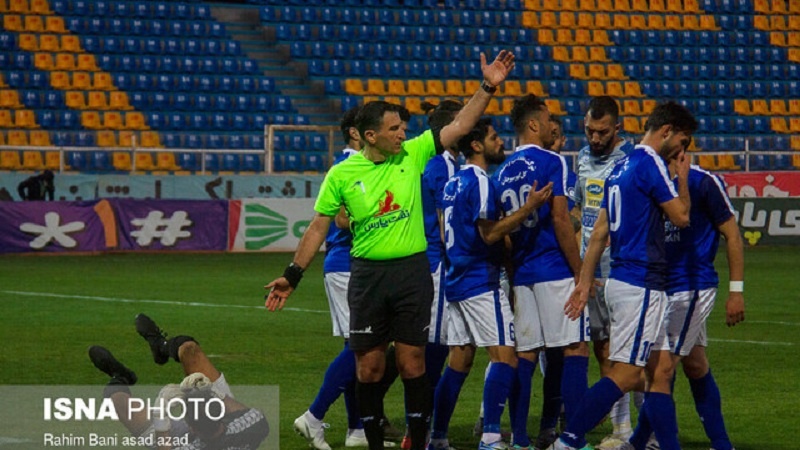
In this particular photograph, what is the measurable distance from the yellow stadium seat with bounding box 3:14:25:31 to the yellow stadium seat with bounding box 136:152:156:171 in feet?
17.5

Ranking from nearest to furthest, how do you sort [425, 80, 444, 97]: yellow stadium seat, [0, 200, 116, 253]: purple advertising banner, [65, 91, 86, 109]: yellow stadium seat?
[0, 200, 116, 253]: purple advertising banner, [65, 91, 86, 109]: yellow stadium seat, [425, 80, 444, 97]: yellow stadium seat

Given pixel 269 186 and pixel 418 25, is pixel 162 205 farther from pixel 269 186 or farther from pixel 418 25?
pixel 418 25

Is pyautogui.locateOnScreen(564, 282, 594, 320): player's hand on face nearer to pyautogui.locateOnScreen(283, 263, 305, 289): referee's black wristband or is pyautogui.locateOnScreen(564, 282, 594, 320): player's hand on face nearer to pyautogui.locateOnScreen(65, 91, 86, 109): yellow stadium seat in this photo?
pyautogui.locateOnScreen(283, 263, 305, 289): referee's black wristband

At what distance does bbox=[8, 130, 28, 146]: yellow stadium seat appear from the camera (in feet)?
97.6

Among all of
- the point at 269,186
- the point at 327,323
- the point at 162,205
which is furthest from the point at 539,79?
the point at 327,323

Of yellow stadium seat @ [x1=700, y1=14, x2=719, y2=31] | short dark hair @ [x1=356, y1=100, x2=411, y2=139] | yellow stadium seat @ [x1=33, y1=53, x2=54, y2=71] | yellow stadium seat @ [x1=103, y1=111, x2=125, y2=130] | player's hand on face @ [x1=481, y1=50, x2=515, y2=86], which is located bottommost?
short dark hair @ [x1=356, y1=100, x2=411, y2=139]

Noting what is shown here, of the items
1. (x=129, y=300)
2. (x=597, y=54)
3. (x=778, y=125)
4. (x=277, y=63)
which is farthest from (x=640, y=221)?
(x=597, y=54)

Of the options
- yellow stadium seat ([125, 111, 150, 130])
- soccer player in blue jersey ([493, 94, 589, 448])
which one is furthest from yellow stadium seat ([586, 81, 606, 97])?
soccer player in blue jersey ([493, 94, 589, 448])

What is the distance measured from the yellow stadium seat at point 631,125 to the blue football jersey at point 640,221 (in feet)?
93.0

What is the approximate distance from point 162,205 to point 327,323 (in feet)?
35.0

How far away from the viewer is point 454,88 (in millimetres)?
35344

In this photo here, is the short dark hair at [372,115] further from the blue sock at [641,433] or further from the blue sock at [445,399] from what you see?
the blue sock at [641,433]

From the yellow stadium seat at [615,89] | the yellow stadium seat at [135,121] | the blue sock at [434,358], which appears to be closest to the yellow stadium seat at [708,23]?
the yellow stadium seat at [615,89]

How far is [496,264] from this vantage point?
27.0 ft
